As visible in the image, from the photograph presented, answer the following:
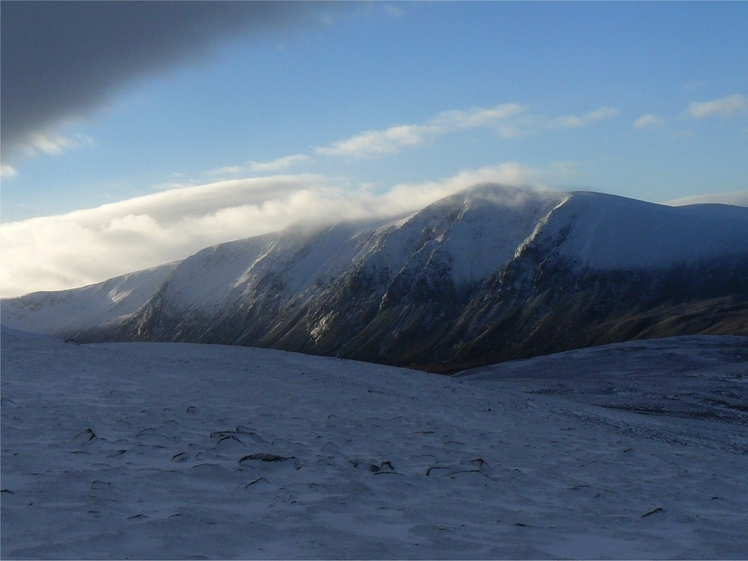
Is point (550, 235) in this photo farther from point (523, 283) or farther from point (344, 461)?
point (344, 461)

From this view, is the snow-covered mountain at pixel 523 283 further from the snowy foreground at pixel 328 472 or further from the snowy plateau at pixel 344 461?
the snowy foreground at pixel 328 472

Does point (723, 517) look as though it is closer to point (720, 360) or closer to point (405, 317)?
point (720, 360)

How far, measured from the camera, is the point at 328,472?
1083cm

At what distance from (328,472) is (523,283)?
486 feet

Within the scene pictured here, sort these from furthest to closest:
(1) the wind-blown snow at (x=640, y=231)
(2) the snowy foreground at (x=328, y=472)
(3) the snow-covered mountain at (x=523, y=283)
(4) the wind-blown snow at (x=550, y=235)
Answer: (4) the wind-blown snow at (x=550, y=235), (1) the wind-blown snow at (x=640, y=231), (3) the snow-covered mountain at (x=523, y=283), (2) the snowy foreground at (x=328, y=472)

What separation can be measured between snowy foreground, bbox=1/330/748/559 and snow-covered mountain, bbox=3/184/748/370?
3648 inches

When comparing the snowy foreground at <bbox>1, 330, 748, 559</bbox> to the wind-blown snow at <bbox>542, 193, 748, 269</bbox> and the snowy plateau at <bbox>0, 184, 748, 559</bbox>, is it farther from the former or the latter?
the wind-blown snow at <bbox>542, 193, 748, 269</bbox>

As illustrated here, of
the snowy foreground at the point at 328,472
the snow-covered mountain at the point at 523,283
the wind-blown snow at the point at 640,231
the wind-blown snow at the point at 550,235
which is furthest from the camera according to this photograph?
the wind-blown snow at the point at 550,235

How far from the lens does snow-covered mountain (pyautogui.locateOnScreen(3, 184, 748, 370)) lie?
130750 mm

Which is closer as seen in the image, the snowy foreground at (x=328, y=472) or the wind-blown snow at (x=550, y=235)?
the snowy foreground at (x=328, y=472)

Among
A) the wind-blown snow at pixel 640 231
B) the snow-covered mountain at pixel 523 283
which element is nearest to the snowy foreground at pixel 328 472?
the snow-covered mountain at pixel 523 283

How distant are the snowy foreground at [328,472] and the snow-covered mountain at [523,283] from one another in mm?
92661

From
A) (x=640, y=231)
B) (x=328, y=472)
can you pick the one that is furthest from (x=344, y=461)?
(x=640, y=231)

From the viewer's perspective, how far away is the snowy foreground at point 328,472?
25.6ft
